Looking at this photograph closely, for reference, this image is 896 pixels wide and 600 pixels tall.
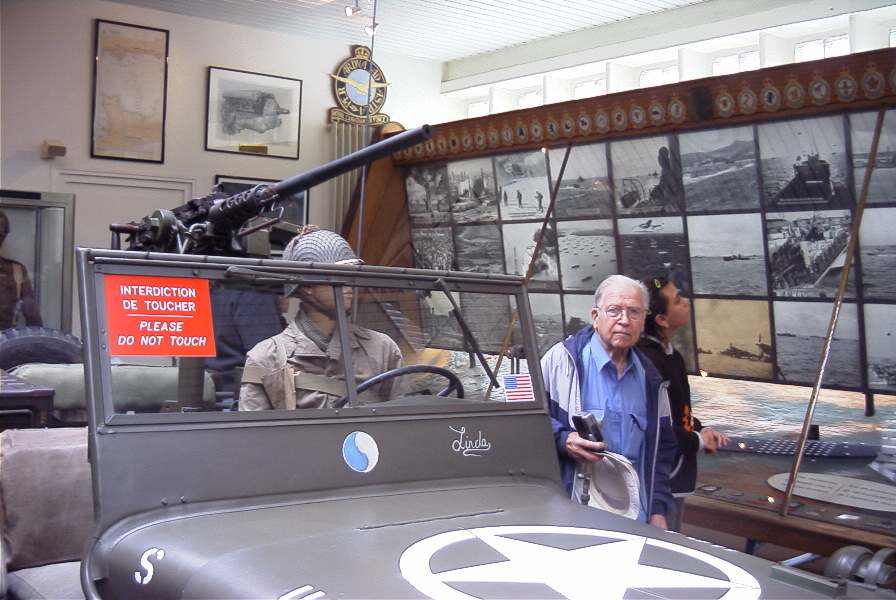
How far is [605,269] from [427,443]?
2868mm

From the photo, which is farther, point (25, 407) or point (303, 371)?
point (25, 407)

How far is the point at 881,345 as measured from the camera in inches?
166

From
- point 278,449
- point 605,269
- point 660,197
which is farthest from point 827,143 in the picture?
point 278,449

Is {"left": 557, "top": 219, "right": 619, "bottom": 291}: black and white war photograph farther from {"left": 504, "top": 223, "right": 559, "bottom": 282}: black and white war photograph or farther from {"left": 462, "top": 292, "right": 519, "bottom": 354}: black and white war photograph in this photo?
{"left": 462, "top": 292, "right": 519, "bottom": 354}: black and white war photograph

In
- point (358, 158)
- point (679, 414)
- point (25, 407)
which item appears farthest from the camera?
point (679, 414)

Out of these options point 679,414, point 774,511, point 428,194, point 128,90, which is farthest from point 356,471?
point 128,90

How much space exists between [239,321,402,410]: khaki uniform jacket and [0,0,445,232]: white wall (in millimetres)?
4856

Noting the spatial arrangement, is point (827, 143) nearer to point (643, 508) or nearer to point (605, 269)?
point (605, 269)

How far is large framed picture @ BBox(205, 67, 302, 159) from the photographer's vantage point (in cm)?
751

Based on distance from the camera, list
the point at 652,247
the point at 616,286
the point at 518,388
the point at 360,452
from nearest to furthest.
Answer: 1. the point at 360,452
2. the point at 518,388
3. the point at 616,286
4. the point at 652,247

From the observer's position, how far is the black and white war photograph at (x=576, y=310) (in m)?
5.35

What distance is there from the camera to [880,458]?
423 cm

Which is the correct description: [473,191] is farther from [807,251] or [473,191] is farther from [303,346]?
[303,346]

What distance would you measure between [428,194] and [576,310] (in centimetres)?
134
